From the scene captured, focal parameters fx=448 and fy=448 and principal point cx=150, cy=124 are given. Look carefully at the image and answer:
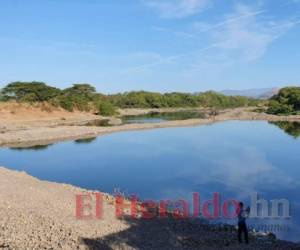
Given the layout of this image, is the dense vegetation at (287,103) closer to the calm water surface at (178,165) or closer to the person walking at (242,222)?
the calm water surface at (178,165)

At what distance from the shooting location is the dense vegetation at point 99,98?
281ft

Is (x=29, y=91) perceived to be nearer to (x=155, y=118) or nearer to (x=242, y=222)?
(x=155, y=118)

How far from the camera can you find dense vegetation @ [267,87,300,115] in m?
87.5

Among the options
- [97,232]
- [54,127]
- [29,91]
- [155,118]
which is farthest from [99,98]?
[97,232]

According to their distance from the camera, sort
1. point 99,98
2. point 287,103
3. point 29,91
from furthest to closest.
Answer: point 99,98 → point 287,103 → point 29,91

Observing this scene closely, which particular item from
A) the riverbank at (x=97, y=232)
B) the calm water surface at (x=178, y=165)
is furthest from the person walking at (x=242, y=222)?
the calm water surface at (x=178, y=165)

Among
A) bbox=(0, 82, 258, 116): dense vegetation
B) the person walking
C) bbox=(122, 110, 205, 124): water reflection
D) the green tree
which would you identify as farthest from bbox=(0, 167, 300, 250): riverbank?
the green tree

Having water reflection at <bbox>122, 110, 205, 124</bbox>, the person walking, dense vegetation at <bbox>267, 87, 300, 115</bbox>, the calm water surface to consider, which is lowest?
the calm water surface

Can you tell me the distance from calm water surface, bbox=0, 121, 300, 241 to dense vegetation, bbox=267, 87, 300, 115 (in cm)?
4152

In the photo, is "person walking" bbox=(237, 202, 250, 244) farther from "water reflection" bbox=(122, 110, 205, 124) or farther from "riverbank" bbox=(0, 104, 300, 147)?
"water reflection" bbox=(122, 110, 205, 124)

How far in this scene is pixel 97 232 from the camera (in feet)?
41.0

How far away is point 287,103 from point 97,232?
3326 inches

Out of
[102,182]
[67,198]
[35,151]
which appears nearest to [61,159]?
[35,151]

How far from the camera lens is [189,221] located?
14.7 metres
